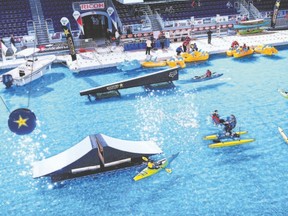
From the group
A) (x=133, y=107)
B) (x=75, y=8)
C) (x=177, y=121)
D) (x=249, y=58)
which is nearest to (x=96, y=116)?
(x=133, y=107)

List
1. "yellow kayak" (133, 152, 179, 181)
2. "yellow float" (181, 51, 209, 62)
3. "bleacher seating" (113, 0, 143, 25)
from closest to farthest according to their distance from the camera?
"yellow kayak" (133, 152, 179, 181)
"yellow float" (181, 51, 209, 62)
"bleacher seating" (113, 0, 143, 25)

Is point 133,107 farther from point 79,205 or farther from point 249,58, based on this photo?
point 249,58

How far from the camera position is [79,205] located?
43.3 ft

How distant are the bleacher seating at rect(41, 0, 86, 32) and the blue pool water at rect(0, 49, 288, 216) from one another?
10.4 m

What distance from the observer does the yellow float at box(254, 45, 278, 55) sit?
29.6 metres

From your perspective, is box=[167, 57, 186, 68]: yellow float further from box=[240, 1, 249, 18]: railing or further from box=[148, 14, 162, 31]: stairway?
box=[240, 1, 249, 18]: railing

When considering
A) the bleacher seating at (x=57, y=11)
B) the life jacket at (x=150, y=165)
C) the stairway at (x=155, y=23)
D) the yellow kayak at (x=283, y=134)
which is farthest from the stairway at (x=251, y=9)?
the life jacket at (x=150, y=165)

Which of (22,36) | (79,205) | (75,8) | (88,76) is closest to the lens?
(79,205)

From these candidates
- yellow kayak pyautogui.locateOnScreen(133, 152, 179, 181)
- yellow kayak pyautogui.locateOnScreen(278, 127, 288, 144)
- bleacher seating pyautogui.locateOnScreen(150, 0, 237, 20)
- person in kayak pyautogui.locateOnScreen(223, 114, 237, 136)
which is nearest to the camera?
yellow kayak pyautogui.locateOnScreen(133, 152, 179, 181)

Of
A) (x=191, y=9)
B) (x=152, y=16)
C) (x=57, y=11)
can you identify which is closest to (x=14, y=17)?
(x=57, y=11)

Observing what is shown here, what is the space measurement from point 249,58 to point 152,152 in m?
Result: 17.3

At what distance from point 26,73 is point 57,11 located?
1372 cm

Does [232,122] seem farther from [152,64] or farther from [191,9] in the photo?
[191,9]

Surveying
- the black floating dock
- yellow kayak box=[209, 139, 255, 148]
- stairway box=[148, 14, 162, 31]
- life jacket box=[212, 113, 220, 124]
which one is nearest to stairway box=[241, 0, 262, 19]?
stairway box=[148, 14, 162, 31]
